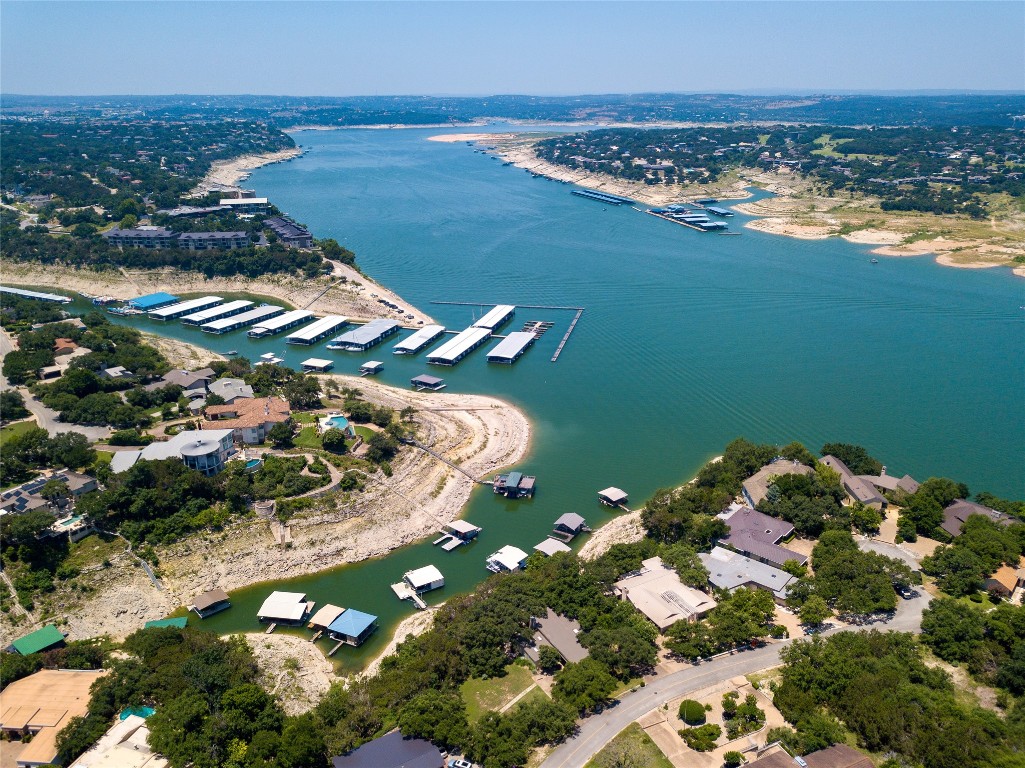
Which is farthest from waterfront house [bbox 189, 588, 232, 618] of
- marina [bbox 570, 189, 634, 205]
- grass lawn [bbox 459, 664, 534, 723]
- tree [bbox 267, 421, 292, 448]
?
marina [bbox 570, 189, 634, 205]

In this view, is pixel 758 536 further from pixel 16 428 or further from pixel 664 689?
pixel 16 428

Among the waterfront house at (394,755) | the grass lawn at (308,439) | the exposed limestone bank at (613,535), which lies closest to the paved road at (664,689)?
the waterfront house at (394,755)

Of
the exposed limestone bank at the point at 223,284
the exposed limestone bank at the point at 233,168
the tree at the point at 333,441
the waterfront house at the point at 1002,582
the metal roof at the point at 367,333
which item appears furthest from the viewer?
the exposed limestone bank at the point at 233,168

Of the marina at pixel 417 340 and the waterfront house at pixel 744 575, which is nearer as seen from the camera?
the waterfront house at pixel 744 575

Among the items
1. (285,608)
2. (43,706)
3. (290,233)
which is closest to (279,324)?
(290,233)

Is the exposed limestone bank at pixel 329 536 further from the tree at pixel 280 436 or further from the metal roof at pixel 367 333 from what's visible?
the metal roof at pixel 367 333

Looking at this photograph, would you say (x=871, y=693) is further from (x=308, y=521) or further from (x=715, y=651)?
(x=308, y=521)
